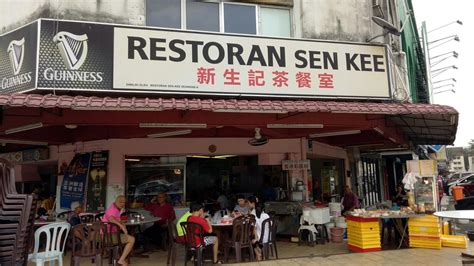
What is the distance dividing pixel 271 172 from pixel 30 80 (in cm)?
750

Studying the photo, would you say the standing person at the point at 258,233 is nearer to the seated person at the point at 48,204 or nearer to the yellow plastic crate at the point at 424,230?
the yellow plastic crate at the point at 424,230

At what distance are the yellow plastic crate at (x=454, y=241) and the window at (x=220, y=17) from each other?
19.5ft

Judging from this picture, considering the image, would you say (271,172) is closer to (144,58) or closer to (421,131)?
(421,131)

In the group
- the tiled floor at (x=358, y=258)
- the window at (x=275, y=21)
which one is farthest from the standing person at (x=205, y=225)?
the window at (x=275, y=21)

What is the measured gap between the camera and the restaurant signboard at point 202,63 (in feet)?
25.5

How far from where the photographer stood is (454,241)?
873cm

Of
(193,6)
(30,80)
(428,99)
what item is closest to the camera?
(30,80)

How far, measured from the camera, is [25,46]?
26.1 ft

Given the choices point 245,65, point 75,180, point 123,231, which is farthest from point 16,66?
point 245,65

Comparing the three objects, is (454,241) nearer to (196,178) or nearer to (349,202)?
(349,202)

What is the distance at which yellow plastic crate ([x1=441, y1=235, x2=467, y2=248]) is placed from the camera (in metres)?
8.62

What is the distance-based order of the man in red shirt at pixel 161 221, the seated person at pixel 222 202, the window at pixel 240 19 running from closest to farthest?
the window at pixel 240 19 → the man in red shirt at pixel 161 221 → the seated person at pixel 222 202

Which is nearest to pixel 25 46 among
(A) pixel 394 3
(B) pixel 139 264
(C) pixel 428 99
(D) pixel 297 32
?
(B) pixel 139 264

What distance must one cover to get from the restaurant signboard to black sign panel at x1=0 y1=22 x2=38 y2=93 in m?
0.22
